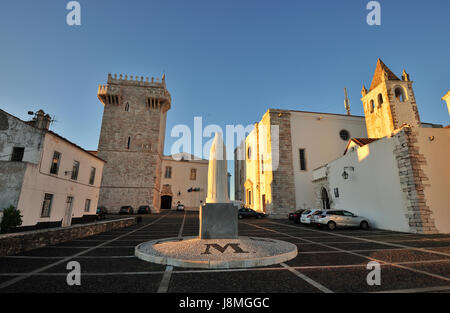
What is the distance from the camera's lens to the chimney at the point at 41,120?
1445cm

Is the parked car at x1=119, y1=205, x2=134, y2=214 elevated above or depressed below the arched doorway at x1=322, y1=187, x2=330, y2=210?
below

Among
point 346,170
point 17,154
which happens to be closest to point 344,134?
point 346,170

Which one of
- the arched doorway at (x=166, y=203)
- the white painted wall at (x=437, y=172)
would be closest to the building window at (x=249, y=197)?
the arched doorway at (x=166, y=203)

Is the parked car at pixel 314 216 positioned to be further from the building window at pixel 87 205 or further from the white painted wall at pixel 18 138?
the building window at pixel 87 205

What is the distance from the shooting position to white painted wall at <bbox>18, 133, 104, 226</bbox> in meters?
11.4

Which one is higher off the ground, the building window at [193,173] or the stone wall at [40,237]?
the building window at [193,173]

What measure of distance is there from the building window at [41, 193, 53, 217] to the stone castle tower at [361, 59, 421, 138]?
32.1m

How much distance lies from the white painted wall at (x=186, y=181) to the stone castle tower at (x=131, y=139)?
9722 mm

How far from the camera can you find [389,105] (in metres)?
23.6

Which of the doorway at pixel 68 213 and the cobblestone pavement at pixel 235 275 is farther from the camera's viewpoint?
the doorway at pixel 68 213

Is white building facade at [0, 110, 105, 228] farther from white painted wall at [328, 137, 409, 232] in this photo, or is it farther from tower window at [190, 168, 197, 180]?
tower window at [190, 168, 197, 180]

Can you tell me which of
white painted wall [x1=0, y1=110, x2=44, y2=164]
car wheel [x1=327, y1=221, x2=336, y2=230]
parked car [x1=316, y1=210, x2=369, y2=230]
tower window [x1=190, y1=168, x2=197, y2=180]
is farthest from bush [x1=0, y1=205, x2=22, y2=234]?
tower window [x1=190, y1=168, x2=197, y2=180]

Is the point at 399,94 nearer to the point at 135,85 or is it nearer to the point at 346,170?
the point at 346,170

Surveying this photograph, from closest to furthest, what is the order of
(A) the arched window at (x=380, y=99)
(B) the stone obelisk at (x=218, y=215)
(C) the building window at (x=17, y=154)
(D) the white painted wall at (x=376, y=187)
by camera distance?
(B) the stone obelisk at (x=218, y=215) < (D) the white painted wall at (x=376, y=187) < (C) the building window at (x=17, y=154) < (A) the arched window at (x=380, y=99)
